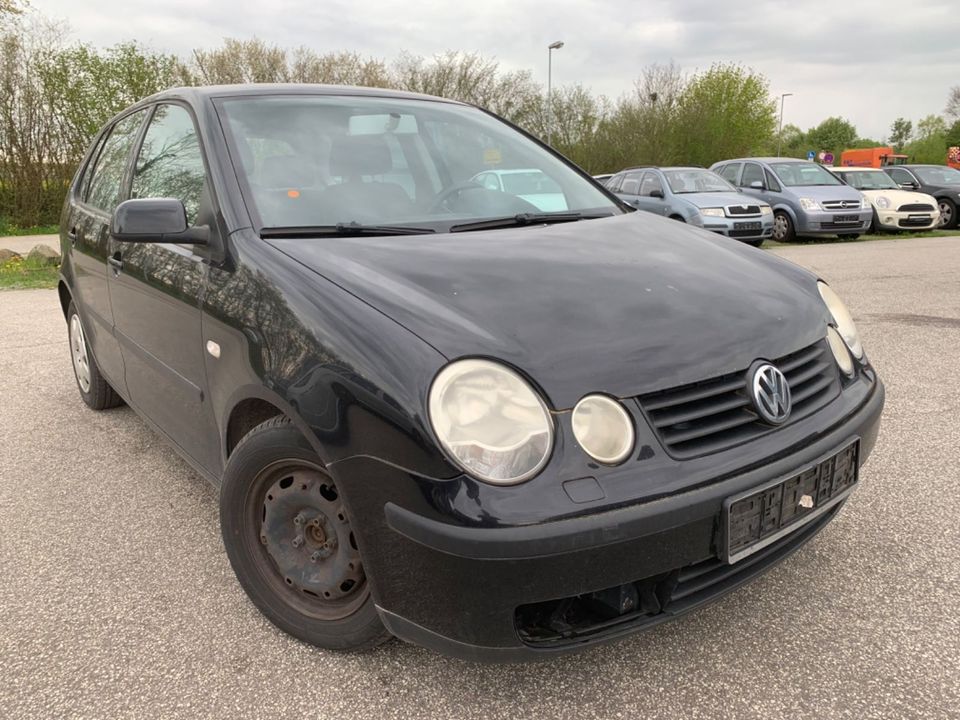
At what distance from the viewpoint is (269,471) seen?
205 cm

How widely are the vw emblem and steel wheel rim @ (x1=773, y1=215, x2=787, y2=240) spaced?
13339 mm

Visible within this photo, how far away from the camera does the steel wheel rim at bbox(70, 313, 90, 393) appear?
13.4 feet

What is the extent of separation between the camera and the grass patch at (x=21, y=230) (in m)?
16.6

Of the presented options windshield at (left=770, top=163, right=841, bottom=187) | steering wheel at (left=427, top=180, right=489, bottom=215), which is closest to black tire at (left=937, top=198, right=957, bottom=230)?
windshield at (left=770, top=163, right=841, bottom=187)

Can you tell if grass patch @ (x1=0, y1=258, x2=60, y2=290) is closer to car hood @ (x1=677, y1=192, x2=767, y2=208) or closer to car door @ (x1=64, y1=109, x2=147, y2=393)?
car door @ (x1=64, y1=109, x2=147, y2=393)

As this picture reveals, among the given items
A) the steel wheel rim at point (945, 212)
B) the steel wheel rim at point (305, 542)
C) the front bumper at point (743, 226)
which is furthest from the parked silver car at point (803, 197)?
the steel wheel rim at point (305, 542)

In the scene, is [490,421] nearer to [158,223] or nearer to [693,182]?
[158,223]

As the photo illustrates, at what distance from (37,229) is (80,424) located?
15.5 meters

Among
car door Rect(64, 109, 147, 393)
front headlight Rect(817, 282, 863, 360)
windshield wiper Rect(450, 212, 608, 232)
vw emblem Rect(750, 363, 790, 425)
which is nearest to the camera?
vw emblem Rect(750, 363, 790, 425)

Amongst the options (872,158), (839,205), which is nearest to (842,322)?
(839,205)

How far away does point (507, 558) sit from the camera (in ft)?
5.00

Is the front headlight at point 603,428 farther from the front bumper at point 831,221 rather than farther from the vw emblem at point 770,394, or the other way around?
the front bumper at point 831,221

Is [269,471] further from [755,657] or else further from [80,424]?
[80,424]

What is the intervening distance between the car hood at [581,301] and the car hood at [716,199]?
34.0ft
